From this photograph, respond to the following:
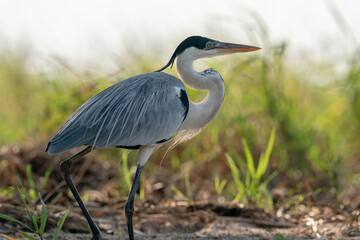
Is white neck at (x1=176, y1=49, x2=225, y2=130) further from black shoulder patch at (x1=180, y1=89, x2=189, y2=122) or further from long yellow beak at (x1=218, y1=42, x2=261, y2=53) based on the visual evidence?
long yellow beak at (x1=218, y1=42, x2=261, y2=53)

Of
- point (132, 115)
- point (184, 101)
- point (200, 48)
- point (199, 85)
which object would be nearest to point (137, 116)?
point (132, 115)

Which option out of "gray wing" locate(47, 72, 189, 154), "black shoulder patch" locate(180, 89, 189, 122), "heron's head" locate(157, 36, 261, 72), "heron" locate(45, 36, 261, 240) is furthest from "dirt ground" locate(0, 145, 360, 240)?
"heron's head" locate(157, 36, 261, 72)

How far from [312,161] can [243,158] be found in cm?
81

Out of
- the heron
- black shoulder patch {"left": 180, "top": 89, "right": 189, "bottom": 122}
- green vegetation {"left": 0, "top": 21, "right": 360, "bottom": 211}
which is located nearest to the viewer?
the heron

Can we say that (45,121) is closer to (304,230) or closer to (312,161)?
(312,161)

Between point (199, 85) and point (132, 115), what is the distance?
578 mm

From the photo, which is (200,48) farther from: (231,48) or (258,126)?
(258,126)

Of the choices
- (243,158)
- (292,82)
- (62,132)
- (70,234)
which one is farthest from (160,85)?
(292,82)

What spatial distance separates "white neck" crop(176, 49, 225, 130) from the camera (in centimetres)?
403

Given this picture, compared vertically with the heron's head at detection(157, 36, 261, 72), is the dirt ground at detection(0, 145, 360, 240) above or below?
below

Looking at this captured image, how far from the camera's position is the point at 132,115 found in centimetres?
379

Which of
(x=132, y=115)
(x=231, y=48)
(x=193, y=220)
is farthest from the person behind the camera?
(x=193, y=220)

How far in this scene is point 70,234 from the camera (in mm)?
3912

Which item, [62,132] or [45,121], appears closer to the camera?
[62,132]
